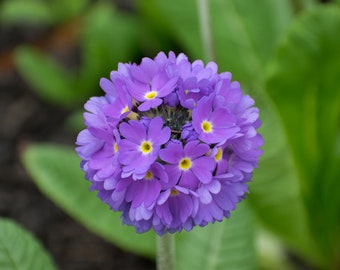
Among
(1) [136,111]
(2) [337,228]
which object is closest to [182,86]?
(1) [136,111]

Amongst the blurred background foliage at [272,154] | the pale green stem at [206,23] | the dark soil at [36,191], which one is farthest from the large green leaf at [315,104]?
the dark soil at [36,191]

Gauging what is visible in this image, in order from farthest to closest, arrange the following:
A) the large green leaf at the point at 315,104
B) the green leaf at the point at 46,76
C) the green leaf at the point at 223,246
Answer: the green leaf at the point at 46,76
the large green leaf at the point at 315,104
the green leaf at the point at 223,246

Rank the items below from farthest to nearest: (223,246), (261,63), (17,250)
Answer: (261,63), (223,246), (17,250)

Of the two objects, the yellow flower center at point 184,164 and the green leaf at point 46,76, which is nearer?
the yellow flower center at point 184,164

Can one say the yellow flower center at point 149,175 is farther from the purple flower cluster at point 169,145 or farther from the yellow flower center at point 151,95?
the yellow flower center at point 151,95

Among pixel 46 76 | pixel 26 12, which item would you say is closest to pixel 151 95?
pixel 46 76

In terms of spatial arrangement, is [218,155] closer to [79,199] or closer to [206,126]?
[206,126]

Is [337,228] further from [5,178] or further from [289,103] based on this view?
[5,178]

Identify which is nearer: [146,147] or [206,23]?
[146,147]
